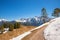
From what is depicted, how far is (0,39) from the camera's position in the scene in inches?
1248

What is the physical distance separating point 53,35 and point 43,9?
196 ft

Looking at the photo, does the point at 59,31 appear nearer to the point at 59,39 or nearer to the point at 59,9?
the point at 59,39

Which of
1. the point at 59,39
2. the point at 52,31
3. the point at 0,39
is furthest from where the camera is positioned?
the point at 0,39

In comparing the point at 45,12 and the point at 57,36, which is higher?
the point at 45,12

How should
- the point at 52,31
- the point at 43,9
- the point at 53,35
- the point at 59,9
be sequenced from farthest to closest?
1. the point at 43,9
2. the point at 59,9
3. the point at 52,31
4. the point at 53,35

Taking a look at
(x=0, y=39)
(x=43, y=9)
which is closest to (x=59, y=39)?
(x=0, y=39)

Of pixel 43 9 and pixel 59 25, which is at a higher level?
pixel 43 9

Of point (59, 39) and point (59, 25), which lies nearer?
point (59, 39)

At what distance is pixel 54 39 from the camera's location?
19.4m

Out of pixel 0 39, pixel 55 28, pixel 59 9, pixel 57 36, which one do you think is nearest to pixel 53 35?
pixel 57 36

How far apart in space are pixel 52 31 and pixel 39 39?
258 centimetres

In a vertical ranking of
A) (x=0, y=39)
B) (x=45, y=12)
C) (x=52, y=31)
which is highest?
(x=45, y=12)

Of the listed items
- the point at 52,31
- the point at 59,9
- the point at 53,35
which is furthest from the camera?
the point at 59,9

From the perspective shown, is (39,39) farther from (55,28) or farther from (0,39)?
(0,39)
